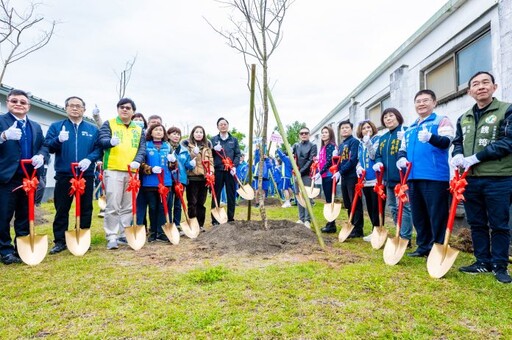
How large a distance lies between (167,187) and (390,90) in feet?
20.7

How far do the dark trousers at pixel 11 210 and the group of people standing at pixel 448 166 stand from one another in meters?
4.39

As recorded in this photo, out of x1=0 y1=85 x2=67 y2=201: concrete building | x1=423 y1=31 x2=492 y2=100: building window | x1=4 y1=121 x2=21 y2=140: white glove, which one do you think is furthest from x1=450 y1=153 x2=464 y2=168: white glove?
x1=0 y1=85 x2=67 y2=201: concrete building

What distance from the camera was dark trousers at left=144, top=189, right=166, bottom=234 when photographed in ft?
16.6

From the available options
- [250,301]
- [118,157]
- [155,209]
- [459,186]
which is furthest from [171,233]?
[459,186]

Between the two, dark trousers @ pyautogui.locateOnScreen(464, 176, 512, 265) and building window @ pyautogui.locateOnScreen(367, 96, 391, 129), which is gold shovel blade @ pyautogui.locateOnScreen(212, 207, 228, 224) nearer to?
dark trousers @ pyautogui.locateOnScreen(464, 176, 512, 265)

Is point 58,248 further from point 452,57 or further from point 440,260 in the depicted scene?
point 452,57

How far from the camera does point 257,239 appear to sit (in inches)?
180

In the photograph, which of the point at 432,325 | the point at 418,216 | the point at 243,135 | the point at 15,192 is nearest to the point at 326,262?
the point at 418,216

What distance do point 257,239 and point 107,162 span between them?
7.36 ft

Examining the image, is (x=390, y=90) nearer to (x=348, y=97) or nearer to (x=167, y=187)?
(x=348, y=97)

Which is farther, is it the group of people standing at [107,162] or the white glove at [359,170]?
the white glove at [359,170]

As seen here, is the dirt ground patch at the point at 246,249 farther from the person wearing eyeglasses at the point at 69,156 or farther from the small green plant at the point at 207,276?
the person wearing eyeglasses at the point at 69,156

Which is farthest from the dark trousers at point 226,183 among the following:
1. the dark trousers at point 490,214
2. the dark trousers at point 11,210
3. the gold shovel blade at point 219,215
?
the dark trousers at point 490,214

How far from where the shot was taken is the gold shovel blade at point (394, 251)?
146 inches
